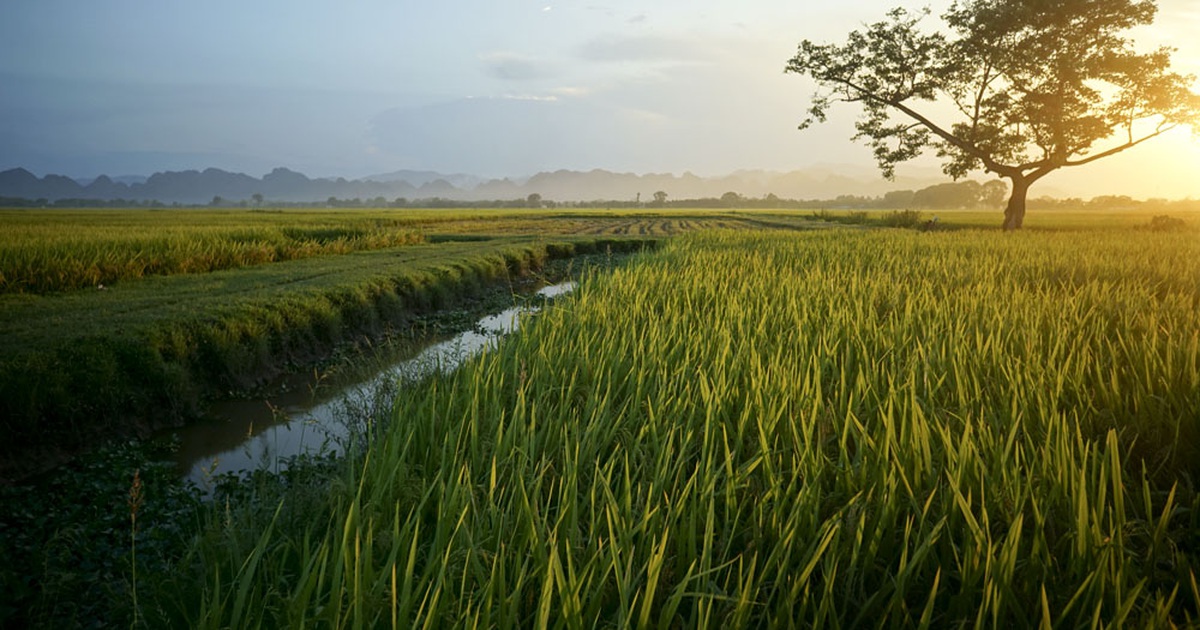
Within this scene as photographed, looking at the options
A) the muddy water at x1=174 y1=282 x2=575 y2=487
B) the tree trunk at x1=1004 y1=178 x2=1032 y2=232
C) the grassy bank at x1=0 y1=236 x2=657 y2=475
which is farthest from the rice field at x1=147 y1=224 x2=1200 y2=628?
the tree trunk at x1=1004 y1=178 x2=1032 y2=232

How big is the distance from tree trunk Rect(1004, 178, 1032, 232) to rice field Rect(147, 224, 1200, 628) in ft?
72.4

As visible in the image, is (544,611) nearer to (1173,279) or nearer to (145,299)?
(145,299)

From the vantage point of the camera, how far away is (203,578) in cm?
227

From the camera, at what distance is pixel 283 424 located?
6.05 meters

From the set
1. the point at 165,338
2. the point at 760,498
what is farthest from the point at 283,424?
the point at 760,498

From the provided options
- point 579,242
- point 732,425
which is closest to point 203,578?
point 732,425

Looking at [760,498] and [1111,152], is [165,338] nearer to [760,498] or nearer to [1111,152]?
[760,498]

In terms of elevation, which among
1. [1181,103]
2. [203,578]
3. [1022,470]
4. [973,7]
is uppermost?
[973,7]

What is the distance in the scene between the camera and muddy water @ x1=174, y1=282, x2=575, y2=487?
517cm

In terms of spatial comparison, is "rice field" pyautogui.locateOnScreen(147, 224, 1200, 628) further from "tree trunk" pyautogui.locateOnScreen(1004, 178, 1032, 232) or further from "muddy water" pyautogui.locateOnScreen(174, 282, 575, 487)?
"tree trunk" pyautogui.locateOnScreen(1004, 178, 1032, 232)

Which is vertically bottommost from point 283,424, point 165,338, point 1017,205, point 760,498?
point 283,424

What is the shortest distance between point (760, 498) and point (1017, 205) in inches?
1069

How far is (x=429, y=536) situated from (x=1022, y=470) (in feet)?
7.56

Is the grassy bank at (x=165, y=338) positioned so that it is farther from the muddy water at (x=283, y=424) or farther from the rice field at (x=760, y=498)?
the rice field at (x=760, y=498)
